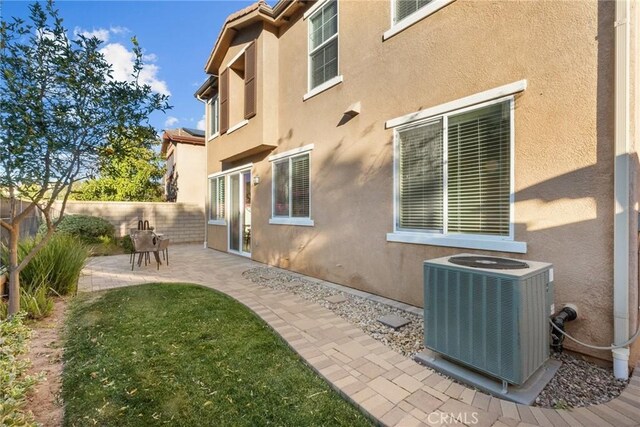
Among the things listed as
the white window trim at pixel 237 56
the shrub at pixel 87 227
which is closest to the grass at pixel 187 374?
the white window trim at pixel 237 56

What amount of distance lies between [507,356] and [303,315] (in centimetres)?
303

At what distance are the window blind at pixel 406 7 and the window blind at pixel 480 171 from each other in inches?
90.5

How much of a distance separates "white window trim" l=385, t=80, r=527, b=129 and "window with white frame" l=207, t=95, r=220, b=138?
9248 mm

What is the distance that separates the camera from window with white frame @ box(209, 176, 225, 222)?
41.6 ft

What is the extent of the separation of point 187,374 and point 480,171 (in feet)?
15.3

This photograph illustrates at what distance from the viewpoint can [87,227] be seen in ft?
42.5

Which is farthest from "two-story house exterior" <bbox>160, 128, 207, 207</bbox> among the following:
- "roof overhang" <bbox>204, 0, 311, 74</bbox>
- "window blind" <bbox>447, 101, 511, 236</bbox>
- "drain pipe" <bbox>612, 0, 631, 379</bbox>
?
"drain pipe" <bbox>612, 0, 631, 379</bbox>

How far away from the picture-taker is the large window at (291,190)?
322 inches

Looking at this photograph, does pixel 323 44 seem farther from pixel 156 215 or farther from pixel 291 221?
pixel 156 215

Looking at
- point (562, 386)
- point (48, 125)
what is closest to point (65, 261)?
point (48, 125)

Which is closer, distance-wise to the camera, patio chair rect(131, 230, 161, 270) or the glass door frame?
patio chair rect(131, 230, 161, 270)

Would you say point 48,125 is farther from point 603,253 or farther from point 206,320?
point 603,253

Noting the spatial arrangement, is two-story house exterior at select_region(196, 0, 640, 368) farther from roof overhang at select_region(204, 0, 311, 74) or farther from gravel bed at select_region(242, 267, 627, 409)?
gravel bed at select_region(242, 267, 627, 409)

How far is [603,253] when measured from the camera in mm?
3373
